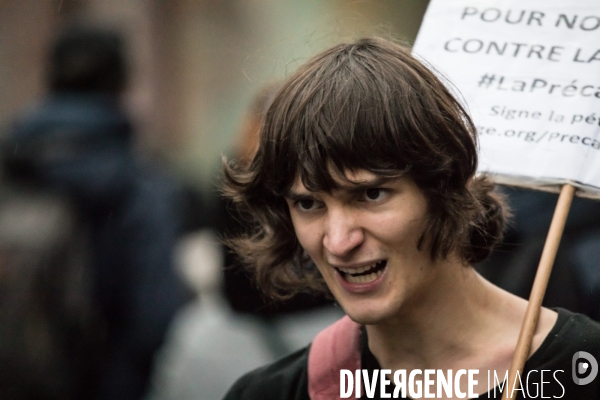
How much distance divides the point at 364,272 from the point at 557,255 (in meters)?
1.48

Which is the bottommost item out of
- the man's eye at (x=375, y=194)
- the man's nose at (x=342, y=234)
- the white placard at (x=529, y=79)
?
the man's nose at (x=342, y=234)

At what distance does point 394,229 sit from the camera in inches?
93.0

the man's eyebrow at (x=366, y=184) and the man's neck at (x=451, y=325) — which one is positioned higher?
the man's eyebrow at (x=366, y=184)

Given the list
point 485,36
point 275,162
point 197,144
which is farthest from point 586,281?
point 197,144

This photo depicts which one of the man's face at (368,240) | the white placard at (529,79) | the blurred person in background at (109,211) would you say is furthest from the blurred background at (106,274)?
the man's face at (368,240)

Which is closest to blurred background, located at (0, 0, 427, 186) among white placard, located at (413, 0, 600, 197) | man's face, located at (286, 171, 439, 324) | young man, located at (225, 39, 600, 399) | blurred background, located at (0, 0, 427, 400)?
blurred background, located at (0, 0, 427, 400)

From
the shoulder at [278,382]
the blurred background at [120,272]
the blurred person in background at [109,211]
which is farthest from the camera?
the blurred person in background at [109,211]

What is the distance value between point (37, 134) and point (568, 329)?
2783 millimetres

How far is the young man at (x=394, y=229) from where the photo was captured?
7.65ft

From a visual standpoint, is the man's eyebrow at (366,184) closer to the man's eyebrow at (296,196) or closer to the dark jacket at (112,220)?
the man's eyebrow at (296,196)

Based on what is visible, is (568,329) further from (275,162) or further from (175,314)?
(175,314)

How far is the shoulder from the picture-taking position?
→ 2674mm

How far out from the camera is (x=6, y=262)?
3.99 m

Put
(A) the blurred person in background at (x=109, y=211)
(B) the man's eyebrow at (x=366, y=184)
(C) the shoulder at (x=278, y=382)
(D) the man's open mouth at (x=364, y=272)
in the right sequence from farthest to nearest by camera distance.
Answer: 1. (A) the blurred person in background at (x=109, y=211)
2. (C) the shoulder at (x=278, y=382)
3. (D) the man's open mouth at (x=364, y=272)
4. (B) the man's eyebrow at (x=366, y=184)
